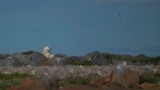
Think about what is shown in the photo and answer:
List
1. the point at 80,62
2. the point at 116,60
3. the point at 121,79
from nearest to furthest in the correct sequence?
the point at 121,79 → the point at 80,62 → the point at 116,60

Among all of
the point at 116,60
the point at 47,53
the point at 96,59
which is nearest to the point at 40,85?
the point at 47,53

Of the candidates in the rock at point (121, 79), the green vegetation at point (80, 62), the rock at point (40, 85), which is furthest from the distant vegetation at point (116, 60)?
the rock at point (40, 85)

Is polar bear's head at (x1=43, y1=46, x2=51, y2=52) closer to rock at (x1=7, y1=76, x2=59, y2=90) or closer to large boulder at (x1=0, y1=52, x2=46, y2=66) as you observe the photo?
large boulder at (x1=0, y1=52, x2=46, y2=66)

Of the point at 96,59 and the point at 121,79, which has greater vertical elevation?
the point at 96,59

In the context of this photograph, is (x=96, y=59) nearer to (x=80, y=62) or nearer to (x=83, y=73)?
(x=80, y=62)

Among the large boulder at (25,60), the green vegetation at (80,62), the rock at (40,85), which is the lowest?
the rock at (40,85)

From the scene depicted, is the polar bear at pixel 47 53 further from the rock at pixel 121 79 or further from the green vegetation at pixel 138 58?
the rock at pixel 121 79

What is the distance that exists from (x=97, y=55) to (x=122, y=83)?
112 feet

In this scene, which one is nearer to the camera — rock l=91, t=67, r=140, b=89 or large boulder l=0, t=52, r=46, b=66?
rock l=91, t=67, r=140, b=89

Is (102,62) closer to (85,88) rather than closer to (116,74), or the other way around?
(116,74)

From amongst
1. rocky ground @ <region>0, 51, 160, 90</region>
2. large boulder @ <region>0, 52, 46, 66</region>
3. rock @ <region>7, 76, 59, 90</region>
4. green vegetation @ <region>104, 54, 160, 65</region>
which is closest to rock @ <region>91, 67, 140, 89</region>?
rocky ground @ <region>0, 51, 160, 90</region>

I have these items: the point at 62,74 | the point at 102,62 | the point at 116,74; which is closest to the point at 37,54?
the point at 102,62

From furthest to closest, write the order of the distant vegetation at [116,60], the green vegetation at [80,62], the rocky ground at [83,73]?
the distant vegetation at [116,60]
the green vegetation at [80,62]
the rocky ground at [83,73]

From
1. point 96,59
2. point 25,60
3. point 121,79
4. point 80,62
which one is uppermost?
point 25,60
